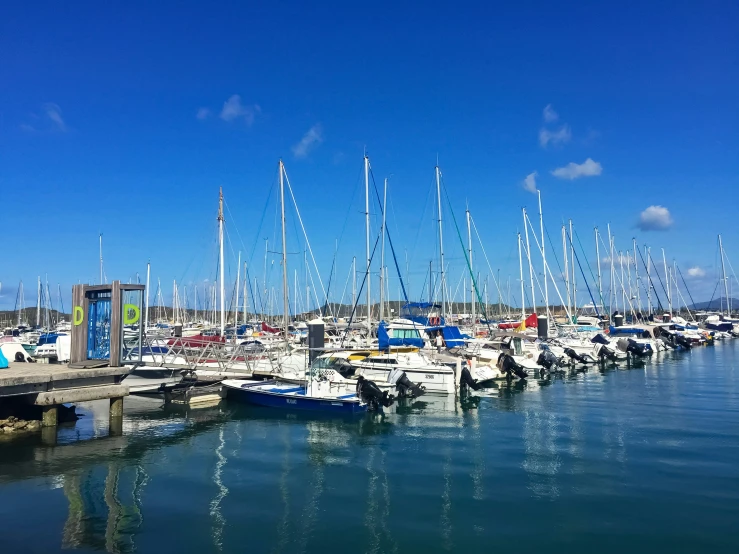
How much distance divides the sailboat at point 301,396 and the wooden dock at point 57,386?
6.44 metres

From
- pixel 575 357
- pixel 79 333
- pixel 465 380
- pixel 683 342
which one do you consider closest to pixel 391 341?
pixel 465 380

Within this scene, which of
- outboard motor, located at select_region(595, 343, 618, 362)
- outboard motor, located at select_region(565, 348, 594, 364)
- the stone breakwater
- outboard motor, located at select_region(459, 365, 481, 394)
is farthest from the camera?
outboard motor, located at select_region(595, 343, 618, 362)

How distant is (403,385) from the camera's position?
2781cm

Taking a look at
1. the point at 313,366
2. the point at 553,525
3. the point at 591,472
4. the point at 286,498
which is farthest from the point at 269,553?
the point at 313,366

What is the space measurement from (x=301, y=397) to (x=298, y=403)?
1.15 feet

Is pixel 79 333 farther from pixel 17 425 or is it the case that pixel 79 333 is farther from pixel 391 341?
pixel 391 341

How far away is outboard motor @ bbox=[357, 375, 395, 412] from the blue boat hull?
0.50 meters

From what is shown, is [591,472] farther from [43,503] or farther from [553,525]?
[43,503]

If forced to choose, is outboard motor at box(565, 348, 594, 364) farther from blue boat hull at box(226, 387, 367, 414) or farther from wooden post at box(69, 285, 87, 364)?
wooden post at box(69, 285, 87, 364)

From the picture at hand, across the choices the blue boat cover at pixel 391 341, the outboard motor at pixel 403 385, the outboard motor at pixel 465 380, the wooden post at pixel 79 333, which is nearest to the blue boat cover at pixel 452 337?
the blue boat cover at pixel 391 341

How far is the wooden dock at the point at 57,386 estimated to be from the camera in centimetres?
1845

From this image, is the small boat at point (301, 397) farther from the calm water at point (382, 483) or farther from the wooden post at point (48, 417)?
the wooden post at point (48, 417)

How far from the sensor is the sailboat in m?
24.1

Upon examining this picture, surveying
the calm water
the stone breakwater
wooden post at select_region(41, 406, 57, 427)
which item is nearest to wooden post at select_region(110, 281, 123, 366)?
wooden post at select_region(41, 406, 57, 427)
